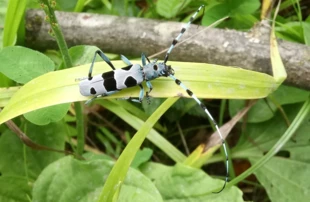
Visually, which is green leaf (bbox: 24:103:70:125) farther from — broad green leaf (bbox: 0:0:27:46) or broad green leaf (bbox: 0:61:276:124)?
broad green leaf (bbox: 0:0:27:46)

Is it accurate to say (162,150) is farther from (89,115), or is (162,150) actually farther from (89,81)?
(89,81)

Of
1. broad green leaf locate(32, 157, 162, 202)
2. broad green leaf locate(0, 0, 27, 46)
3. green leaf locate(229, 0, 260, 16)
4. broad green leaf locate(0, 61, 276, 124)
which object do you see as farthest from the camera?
green leaf locate(229, 0, 260, 16)

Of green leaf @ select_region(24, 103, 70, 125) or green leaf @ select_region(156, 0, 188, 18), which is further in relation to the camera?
green leaf @ select_region(156, 0, 188, 18)

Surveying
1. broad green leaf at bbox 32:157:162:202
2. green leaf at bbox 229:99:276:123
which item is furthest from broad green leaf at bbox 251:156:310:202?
broad green leaf at bbox 32:157:162:202

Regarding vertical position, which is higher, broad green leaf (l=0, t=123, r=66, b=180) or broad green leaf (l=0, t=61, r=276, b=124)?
broad green leaf (l=0, t=61, r=276, b=124)

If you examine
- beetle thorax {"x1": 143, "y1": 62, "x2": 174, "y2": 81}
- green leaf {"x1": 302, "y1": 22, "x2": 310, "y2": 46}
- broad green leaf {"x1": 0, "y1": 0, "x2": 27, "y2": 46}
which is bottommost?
green leaf {"x1": 302, "y1": 22, "x2": 310, "y2": 46}

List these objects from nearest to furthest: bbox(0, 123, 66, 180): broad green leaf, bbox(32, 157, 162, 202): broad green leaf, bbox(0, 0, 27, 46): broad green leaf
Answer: bbox(32, 157, 162, 202): broad green leaf → bbox(0, 0, 27, 46): broad green leaf → bbox(0, 123, 66, 180): broad green leaf
